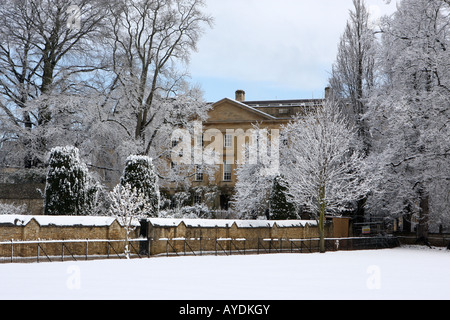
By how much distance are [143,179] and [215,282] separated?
44.4ft

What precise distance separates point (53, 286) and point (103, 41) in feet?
76.7

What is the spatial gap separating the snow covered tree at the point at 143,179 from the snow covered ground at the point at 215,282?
27.3 ft

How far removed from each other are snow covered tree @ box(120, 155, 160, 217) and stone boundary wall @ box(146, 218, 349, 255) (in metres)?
2.40

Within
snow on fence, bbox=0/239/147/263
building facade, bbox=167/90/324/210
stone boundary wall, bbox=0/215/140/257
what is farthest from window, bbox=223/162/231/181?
snow on fence, bbox=0/239/147/263

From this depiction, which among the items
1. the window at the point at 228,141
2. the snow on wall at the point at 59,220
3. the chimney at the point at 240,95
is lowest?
the snow on wall at the point at 59,220

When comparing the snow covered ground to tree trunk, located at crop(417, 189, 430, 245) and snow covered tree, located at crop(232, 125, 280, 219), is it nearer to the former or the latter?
tree trunk, located at crop(417, 189, 430, 245)

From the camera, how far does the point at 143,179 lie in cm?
2517

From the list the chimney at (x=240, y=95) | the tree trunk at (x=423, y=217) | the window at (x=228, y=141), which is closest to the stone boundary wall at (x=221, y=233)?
the tree trunk at (x=423, y=217)

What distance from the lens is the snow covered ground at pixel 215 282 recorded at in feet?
33.4

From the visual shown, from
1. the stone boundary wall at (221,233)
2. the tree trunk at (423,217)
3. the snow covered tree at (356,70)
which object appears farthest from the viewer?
the snow covered tree at (356,70)

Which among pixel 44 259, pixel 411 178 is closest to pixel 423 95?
pixel 411 178

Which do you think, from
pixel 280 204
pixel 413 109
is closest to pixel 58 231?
pixel 280 204

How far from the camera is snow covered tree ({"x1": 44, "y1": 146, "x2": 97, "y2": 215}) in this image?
23.0m

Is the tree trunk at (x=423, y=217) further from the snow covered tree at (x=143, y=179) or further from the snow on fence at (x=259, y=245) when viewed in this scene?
the snow covered tree at (x=143, y=179)
